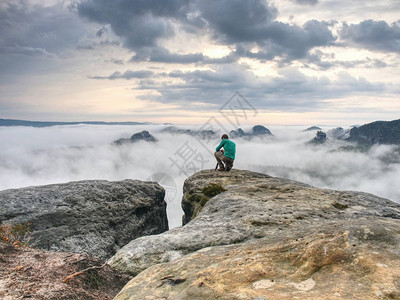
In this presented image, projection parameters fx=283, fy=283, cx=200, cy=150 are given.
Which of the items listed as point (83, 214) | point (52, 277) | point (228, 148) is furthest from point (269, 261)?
point (228, 148)

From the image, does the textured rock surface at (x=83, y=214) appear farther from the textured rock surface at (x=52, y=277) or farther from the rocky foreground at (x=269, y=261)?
the rocky foreground at (x=269, y=261)

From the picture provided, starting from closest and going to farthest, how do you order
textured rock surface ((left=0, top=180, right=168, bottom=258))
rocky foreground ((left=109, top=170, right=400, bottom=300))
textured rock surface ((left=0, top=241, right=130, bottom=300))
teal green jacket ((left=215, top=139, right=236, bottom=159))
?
rocky foreground ((left=109, top=170, right=400, bottom=300)), textured rock surface ((left=0, top=241, right=130, bottom=300)), textured rock surface ((left=0, top=180, right=168, bottom=258)), teal green jacket ((left=215, top=139, right=236, bottom=159))

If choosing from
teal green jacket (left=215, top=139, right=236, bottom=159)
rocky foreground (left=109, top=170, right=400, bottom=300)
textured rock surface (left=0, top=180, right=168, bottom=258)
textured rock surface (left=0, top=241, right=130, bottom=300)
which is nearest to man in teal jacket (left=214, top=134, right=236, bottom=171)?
teal green jacket (left=215, top=139, right=236, bottom=159)

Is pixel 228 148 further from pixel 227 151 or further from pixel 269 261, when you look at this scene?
pixel 269 261

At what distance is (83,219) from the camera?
63.8 ft

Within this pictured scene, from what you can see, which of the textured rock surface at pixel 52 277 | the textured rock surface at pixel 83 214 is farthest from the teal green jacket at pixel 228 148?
the textured rock surface at pixel 52 277

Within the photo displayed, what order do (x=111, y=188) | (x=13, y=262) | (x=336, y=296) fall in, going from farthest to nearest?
(x=111, y=188)
(x=13, y=262)
(x=336, y=296)

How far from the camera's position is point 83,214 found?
64.8ft

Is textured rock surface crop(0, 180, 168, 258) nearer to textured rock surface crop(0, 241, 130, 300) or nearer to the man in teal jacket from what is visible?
textured rock surface crop(0, 241, 130, 300)

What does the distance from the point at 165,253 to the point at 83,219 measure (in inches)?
405

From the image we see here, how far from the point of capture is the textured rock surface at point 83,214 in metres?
17.9

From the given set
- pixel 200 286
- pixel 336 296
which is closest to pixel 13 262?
pixel 200 286

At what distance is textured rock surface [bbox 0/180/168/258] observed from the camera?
17.9m

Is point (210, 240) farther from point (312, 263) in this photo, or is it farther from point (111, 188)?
point (111, 188)
